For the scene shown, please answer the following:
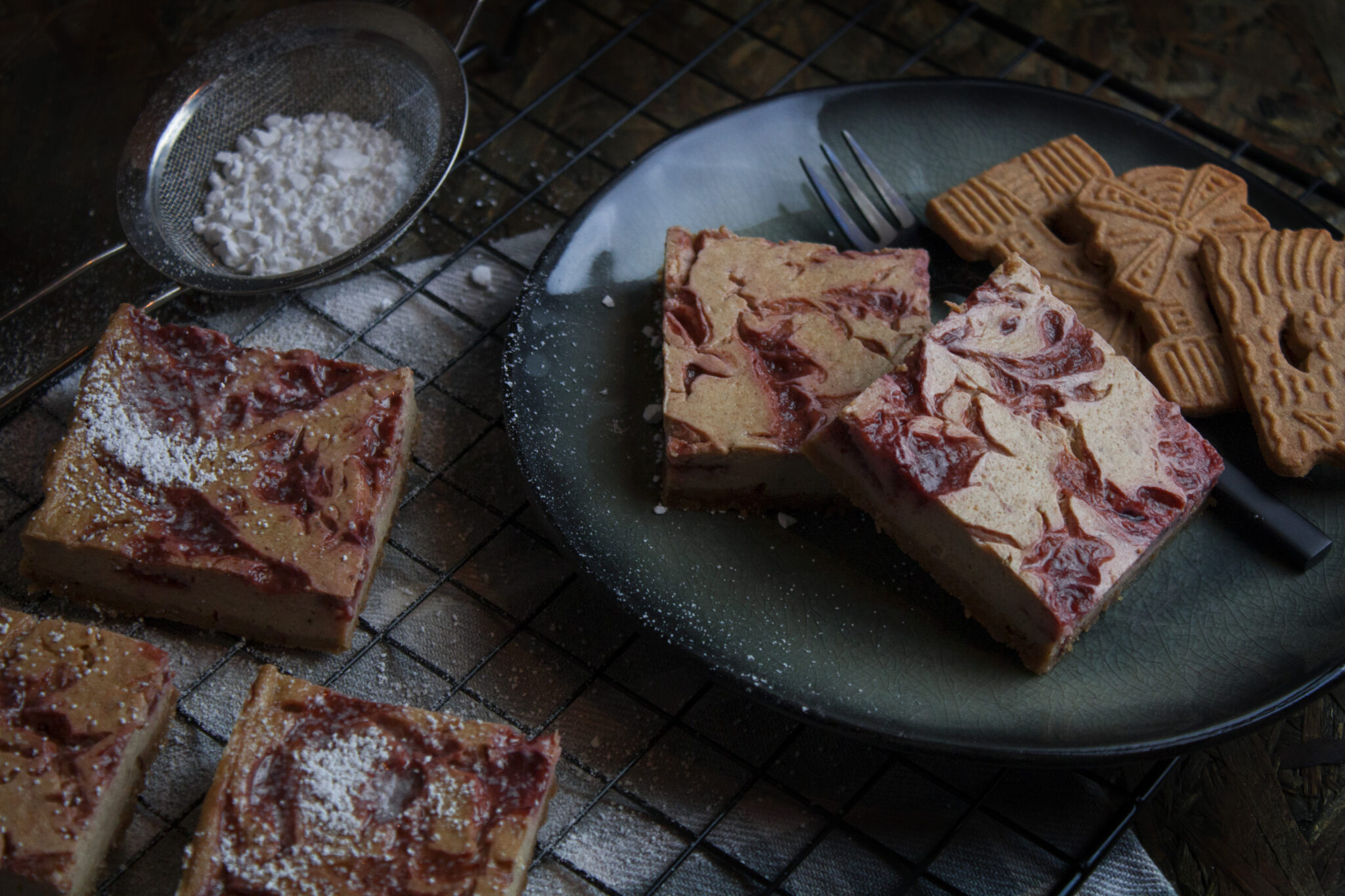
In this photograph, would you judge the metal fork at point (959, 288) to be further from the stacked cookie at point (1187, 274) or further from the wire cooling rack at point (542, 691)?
the wire cooling rack at point (542, 691)

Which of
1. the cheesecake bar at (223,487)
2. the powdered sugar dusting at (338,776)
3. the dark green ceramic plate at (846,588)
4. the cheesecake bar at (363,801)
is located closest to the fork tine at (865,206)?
the dark green ceramic plate at (846,588)

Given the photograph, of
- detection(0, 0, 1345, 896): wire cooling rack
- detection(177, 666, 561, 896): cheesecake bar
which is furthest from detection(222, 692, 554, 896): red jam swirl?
detection(0, 0, 1345, 896): wire cooling rack

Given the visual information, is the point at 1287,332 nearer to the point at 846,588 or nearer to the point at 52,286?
the point at 846,588

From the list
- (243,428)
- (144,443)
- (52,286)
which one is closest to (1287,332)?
(243,428)

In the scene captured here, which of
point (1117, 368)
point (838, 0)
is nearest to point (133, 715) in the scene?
point (1117, 368)

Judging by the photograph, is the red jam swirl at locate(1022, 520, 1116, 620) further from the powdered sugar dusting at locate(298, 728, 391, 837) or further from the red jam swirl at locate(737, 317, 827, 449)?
the powdered sugar dusting at locate(298, 728, 391, 837)

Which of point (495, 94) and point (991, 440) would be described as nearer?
point (991, 440)

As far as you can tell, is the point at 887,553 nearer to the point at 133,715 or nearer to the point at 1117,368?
the point at 1117,368
